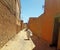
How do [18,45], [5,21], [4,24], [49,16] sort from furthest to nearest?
1. [49,16]
2. [18,45]
3. [5,21]
4. [4,24]

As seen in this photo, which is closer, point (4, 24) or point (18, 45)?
point (4, 24)

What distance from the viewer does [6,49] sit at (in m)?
8.81

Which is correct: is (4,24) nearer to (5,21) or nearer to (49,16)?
(5,21)

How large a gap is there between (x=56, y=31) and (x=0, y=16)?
4307mm

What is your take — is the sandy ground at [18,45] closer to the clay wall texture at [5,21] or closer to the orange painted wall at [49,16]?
the clay wall texture at [5,21]

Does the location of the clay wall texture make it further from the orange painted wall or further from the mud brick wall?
the orange painted wall

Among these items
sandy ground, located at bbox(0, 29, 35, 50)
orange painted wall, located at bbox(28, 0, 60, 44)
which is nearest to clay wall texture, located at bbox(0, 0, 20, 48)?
sandy ground, located at bbox(0, 29, 35, 50)

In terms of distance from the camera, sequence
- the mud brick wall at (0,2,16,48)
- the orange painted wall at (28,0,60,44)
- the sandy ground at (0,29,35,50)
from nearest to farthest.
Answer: the mud brick wall at (0,2,16,48) → the sandy ground at (0,29,35,50) → the orange painted wall at (28,0,60,44)

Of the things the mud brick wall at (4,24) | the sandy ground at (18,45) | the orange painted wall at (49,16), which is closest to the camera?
the mud brick wall at (4,24)

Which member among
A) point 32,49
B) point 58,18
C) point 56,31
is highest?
point 58,18

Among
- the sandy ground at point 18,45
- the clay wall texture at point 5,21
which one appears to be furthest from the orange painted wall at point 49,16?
the clay wall texture at point 5,21

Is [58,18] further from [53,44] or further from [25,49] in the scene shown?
[25,49]

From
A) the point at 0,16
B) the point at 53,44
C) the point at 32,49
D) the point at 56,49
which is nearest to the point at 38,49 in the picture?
the point at 32,49

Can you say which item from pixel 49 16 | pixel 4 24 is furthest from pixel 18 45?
pixel 49 16
